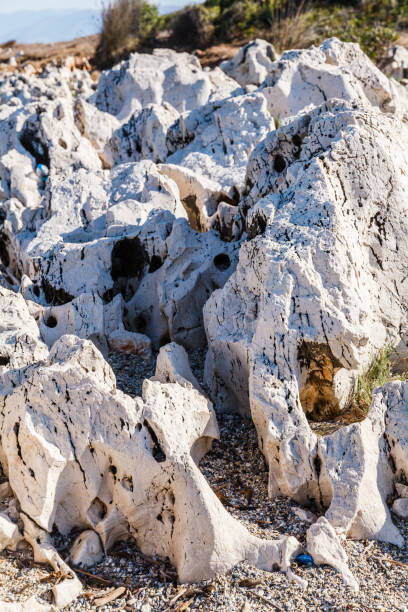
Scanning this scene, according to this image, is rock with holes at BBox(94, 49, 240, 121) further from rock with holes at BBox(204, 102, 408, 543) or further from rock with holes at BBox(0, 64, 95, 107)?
rock with holes at BBox(204, 102, 408, 543)

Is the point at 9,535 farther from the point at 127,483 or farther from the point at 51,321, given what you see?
the point at 51,321

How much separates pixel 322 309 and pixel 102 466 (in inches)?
62.8

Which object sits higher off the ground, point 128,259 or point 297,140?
point 297,140

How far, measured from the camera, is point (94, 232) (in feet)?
17.3

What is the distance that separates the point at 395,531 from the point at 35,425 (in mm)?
2022

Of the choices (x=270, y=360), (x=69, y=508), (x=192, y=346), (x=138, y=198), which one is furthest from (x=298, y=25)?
(x=69, y=508)

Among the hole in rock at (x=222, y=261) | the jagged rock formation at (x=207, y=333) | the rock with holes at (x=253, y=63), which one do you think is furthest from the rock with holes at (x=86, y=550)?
the rock with holes at (x=253, y=63)

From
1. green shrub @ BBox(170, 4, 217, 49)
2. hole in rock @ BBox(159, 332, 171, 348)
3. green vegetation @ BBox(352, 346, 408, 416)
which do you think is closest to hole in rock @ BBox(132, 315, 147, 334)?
hole in rock @ BBox(159, 332, 171, 348)

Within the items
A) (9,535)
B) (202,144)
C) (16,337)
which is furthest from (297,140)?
(9,535)

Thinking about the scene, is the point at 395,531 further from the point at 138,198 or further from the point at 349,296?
the point at 138,198

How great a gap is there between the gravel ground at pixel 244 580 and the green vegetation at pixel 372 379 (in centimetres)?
86

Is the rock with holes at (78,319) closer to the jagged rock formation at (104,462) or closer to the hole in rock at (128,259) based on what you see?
the hole in rock at (128,259)

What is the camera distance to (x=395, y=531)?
2986 mm

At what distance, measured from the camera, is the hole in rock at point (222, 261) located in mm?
4941
